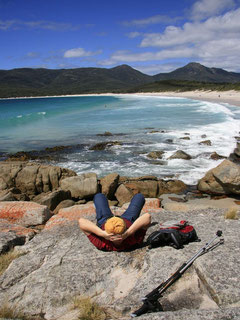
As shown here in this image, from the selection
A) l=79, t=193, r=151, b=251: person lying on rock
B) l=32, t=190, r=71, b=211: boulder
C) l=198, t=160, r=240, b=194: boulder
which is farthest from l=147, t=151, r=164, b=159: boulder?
l=79, t=193, r=151, b=251: person lying on rock

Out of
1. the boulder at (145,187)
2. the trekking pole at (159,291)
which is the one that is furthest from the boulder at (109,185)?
the trekking pole at (159,291)

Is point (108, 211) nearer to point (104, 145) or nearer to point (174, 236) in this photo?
point (174, 236)

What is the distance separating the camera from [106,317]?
11.0 ft

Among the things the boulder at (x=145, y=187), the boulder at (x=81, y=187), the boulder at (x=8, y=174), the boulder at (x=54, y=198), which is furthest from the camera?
the boulder at (x=8, y=174)

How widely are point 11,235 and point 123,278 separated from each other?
9.64 feet

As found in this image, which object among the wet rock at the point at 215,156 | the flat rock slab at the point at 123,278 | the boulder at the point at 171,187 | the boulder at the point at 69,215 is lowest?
the boulder at the point at 171,187

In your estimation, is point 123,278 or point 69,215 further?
point 69,215

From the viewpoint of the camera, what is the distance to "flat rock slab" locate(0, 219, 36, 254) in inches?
207

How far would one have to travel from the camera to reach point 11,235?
561cm

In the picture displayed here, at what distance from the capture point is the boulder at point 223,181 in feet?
35.0

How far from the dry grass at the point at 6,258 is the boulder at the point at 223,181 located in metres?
8.80

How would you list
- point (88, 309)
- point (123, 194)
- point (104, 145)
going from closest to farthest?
point (88, 309)
point (123, 194)
point (104, 145)

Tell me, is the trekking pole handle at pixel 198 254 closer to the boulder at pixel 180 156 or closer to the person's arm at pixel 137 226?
the person's arm at pixel 137 226

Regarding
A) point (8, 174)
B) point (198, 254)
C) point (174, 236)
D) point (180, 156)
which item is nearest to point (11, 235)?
point (174, 236)
